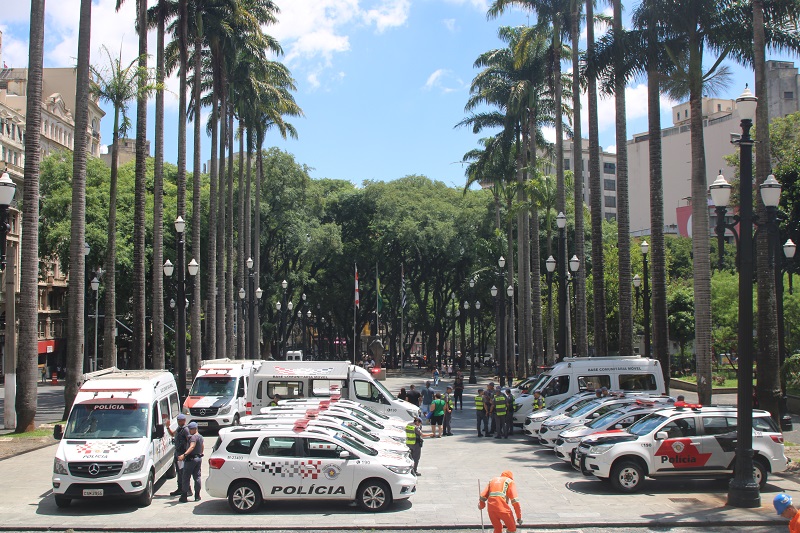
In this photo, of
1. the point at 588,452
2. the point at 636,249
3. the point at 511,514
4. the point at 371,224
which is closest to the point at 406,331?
the point at 371,224

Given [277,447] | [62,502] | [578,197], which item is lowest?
[62,502]

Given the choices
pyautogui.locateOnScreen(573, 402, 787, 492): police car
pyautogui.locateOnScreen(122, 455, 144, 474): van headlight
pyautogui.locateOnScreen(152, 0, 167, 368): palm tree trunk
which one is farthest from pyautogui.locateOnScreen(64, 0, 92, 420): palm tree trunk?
pyautogui.locateOnScreen(573, 402, 787, 492): police car

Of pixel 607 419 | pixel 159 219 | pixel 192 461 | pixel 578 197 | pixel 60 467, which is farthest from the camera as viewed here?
pixel 578 197

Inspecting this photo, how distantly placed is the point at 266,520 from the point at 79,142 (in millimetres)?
17941

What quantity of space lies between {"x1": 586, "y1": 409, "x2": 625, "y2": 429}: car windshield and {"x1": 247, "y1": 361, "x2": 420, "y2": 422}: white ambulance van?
7.34 m

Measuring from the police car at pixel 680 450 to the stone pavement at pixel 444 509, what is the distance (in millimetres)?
397

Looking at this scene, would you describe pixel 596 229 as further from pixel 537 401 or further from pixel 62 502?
pixel 62 502

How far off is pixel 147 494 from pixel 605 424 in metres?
9.89

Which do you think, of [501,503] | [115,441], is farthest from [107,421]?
[501,503]

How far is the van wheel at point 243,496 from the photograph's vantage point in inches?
547

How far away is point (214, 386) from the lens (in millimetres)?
25453

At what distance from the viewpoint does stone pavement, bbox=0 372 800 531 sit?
12992 mm

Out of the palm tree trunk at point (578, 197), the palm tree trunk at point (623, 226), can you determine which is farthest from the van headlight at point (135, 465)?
the palm tree trunk at point (578, 197)

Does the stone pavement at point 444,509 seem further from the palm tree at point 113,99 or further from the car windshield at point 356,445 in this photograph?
the palm tree at point 113,99
